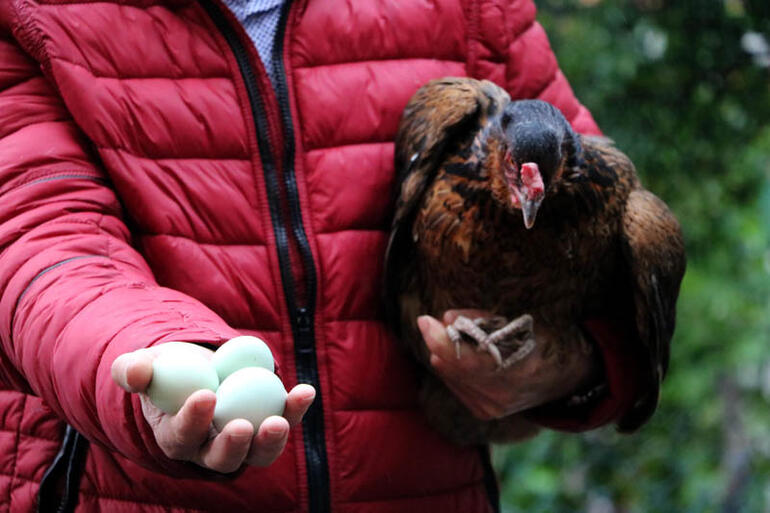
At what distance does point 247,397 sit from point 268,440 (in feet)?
0.20

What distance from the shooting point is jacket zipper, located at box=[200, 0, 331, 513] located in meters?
1.71

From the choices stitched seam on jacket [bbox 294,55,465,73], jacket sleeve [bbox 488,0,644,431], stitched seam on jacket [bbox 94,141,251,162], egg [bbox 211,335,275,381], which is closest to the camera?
egg [bbox 211,335,275,381]

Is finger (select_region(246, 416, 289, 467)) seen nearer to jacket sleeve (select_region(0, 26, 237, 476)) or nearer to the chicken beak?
jacket sleeve (select_region(0, 26, 237, 476))

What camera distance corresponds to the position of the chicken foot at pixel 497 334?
6.21 ft

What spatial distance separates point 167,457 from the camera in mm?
1161

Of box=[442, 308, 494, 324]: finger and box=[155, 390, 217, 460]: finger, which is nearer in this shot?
box=[155, 390, 217, 460]: finger

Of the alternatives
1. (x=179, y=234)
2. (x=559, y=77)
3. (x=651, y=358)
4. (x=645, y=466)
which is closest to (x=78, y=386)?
(x=179, y=234)

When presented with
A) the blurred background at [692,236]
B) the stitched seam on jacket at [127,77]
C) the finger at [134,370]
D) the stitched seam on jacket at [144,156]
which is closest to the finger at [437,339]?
the stitched seam on jacket at [144,156]

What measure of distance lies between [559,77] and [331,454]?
104cm

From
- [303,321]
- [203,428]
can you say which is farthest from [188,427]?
[303,321]

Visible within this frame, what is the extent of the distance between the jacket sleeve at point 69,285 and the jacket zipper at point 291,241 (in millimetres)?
274

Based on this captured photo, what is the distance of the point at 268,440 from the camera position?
1118 mm

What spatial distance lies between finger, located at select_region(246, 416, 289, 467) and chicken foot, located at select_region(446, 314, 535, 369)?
2.59ft

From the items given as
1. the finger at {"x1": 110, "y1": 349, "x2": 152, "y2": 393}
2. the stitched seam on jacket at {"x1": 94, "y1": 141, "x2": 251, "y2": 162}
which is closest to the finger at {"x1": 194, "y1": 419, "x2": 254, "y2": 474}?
the finger at {"x1": 110, "y1": 349, "x2": 152, "y2": 393}
